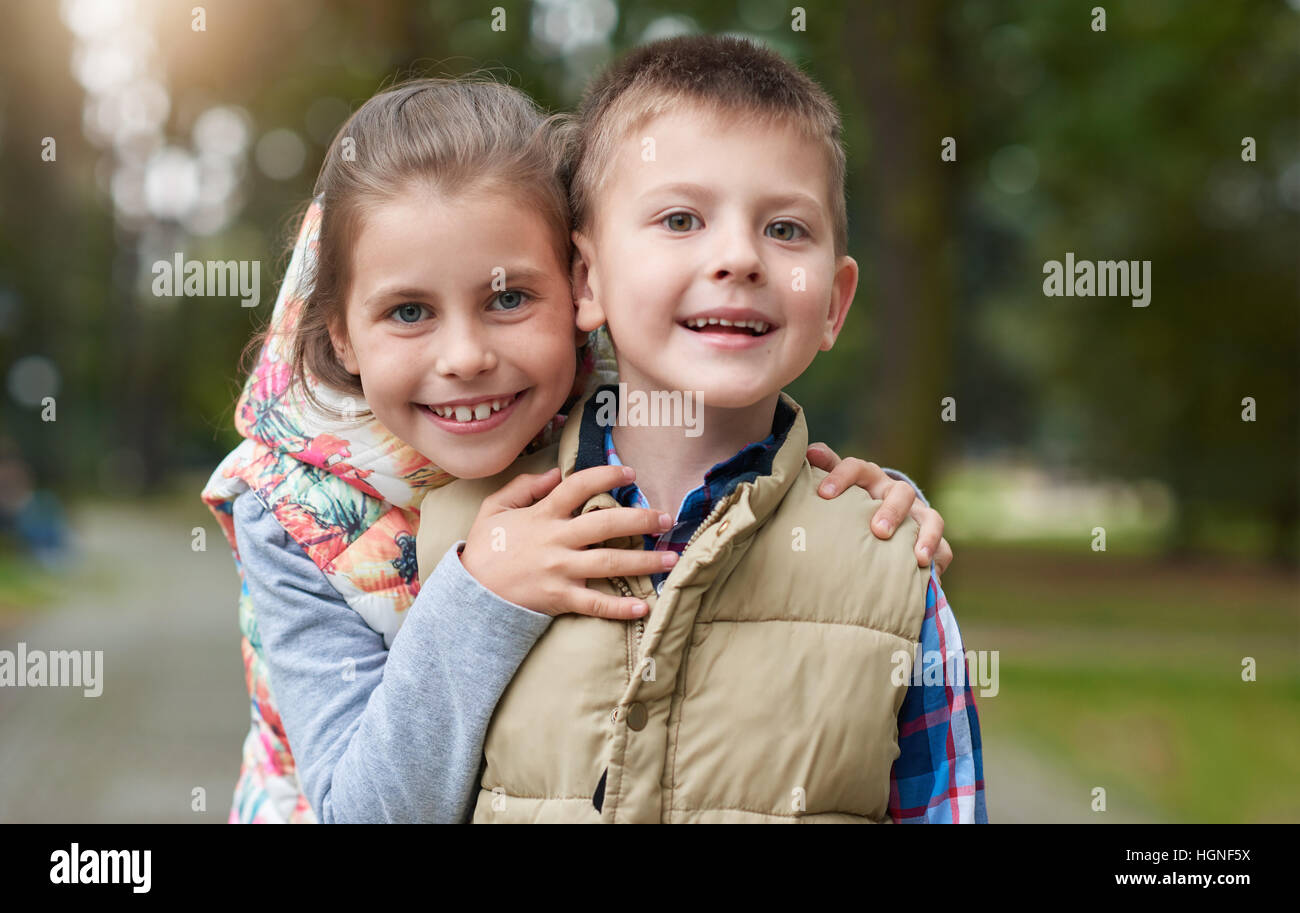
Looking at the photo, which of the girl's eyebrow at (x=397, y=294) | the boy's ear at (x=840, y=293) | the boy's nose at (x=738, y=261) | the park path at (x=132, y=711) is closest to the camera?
the boy's nose at (x=738, y=261)

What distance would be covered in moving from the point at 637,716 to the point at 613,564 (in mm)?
225

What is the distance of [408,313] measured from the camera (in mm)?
1898

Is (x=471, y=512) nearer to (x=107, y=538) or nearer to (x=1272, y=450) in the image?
(x=1272, y=450)

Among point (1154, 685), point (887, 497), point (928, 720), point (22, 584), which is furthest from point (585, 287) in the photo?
point (22, 584)

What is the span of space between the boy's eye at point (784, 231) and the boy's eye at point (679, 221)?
0.11 metres

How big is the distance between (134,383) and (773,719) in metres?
33.8

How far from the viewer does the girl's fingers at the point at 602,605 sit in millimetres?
1805

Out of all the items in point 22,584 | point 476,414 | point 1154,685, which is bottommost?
point 1154,685

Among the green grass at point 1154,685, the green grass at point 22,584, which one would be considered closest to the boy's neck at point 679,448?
the green grass at point 1154,685

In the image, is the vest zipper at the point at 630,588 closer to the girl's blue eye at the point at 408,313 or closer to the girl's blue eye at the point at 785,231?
the girl's blue eye at the point at 785,231

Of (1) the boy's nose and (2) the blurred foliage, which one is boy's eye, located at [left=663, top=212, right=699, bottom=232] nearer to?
(1) the boy's nose

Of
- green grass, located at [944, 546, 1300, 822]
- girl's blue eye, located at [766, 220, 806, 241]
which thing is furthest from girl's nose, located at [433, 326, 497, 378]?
green grass, located at [944, 546, 1300, 822]

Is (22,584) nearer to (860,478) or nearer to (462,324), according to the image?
(462,324)

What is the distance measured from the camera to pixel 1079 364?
18.4 metres
